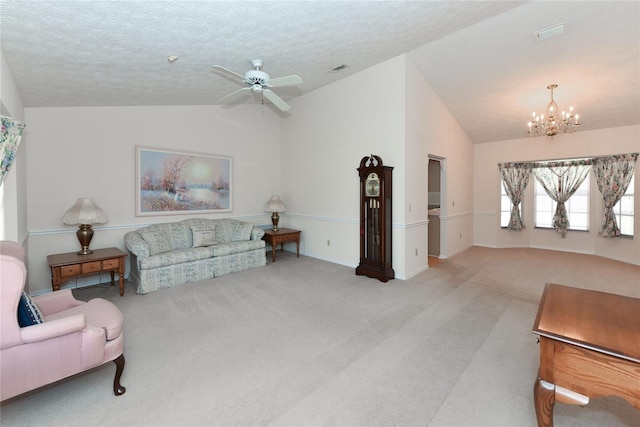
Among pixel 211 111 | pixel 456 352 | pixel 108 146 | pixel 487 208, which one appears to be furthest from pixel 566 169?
pixel 108 146

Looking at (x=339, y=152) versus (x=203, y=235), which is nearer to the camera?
(x=203, y=235)

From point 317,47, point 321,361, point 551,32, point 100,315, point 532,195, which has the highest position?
point 551,32

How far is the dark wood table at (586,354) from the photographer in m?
1.22

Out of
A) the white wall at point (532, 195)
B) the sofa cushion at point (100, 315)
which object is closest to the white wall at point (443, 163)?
the white wall at point (532, 195)

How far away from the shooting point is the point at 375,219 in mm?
4523

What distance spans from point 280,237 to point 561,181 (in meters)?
6.41

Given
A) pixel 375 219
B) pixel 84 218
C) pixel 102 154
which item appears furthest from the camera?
pixel 375 219

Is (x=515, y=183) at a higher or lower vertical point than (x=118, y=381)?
higher

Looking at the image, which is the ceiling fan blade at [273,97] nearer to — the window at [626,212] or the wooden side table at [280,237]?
the wooden side table at [280,237]

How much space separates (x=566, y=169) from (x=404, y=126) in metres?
4.73

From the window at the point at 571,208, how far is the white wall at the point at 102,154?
7.05 metres

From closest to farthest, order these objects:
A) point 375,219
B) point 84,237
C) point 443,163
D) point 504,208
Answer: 1. point 84,237
2. point 375,219
3. point 443,163
4. point 504,208

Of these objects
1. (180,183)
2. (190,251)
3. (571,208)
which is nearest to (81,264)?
(190,251)

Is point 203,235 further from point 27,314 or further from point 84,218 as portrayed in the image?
point 27,314
